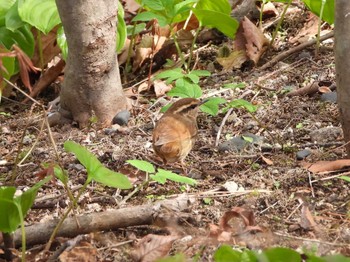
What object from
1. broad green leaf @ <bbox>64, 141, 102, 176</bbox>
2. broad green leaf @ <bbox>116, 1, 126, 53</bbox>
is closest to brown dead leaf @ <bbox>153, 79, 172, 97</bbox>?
broad green leaf @ <bbox>116, 1, 126, 53</bbox>

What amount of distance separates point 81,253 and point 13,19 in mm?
3225

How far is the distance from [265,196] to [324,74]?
2.14 meters

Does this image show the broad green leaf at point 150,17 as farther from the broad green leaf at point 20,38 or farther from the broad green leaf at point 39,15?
the broad green leaf at point 20,38

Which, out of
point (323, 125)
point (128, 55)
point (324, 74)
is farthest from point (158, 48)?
point (323, 125)

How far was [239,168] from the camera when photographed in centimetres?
505

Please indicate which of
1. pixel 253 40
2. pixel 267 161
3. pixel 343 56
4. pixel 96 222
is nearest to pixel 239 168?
pixel 267 161

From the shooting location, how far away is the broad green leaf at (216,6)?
671 centimetres

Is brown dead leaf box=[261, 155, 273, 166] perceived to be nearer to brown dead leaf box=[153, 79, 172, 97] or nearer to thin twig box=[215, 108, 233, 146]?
thin twig box=[215, 108, 233, 146]

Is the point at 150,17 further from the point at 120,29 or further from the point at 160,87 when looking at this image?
the point at 160,87

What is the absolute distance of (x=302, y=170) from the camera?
15.7ft

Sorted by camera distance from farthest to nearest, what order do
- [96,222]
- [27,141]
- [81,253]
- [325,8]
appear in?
[325,8], [27,141], [96,222], [81,253]

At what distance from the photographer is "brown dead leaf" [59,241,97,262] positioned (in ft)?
11.9

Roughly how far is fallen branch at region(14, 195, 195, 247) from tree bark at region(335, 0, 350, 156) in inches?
46.2

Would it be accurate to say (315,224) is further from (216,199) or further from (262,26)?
(262,26)
